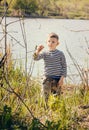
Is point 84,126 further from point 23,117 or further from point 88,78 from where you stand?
point 88,78

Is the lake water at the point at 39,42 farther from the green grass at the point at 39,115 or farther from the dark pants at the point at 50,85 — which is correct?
the dark pants at the point at 50,85

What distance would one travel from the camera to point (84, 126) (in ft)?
12.4

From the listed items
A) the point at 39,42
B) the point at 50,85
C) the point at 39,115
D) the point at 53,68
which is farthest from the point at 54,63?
the point at 39,42

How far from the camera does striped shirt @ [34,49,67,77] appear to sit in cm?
557

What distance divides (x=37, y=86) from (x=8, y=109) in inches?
114

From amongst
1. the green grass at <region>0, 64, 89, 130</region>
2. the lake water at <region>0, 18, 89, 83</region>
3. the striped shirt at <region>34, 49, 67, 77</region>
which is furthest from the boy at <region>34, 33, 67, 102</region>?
the green grass at <region>0, 64, 89, 130</region>

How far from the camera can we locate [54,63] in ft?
18.3

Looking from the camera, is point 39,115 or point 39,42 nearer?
point 39,115

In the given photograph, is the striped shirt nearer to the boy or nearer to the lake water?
the boy

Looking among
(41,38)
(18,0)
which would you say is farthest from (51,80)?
(41,38)

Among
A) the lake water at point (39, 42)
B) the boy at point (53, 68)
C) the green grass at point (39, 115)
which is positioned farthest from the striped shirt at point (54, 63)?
the green grass at point (39, 115)

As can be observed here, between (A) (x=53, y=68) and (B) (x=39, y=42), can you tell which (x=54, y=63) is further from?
(B) (x=39, y=42)

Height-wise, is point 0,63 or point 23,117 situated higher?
point 0,63

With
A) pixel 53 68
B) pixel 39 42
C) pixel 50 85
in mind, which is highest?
pixel 53 68
